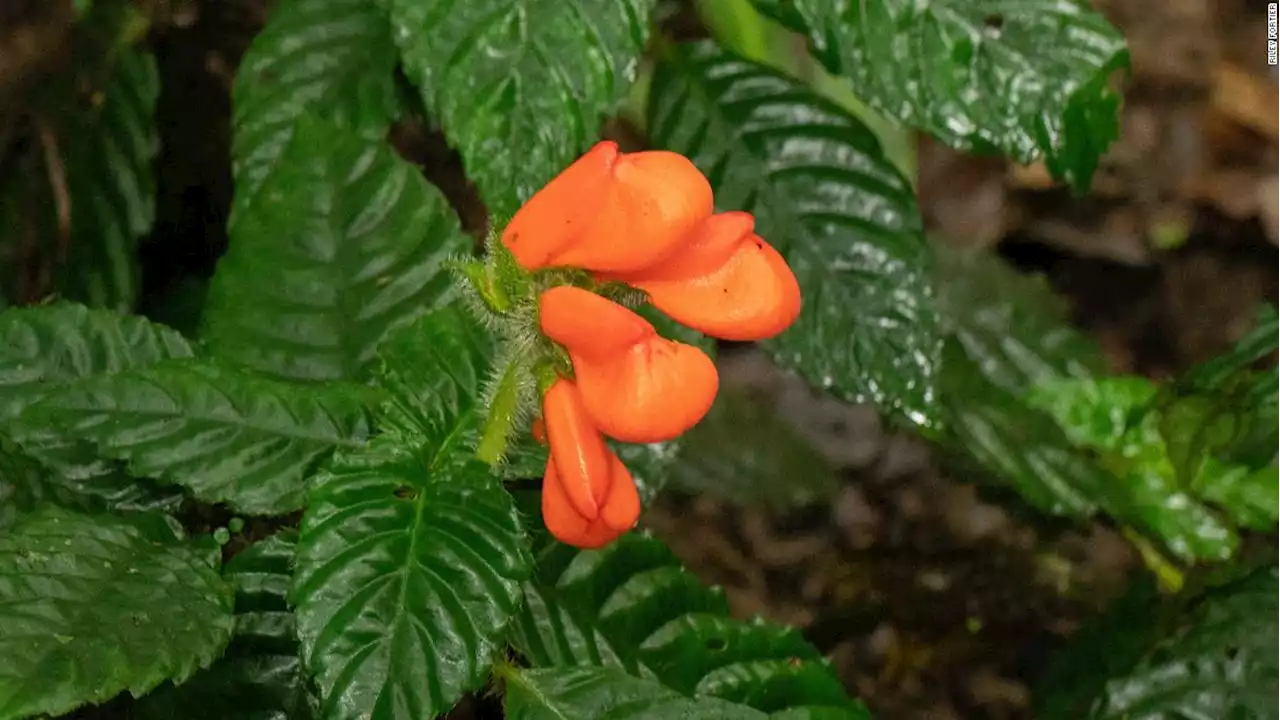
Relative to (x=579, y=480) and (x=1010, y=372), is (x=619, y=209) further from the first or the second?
(x=1010, y=372)

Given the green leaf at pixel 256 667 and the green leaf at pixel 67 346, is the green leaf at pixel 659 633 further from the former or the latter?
the green leaf at pixel 67 346

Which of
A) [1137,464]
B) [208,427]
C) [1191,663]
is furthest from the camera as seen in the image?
[1137,464]

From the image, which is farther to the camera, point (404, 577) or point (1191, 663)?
point (1191, 663)

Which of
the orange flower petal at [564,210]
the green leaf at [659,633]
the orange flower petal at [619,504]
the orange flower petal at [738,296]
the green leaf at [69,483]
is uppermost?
the orange flower petal at [564,210]

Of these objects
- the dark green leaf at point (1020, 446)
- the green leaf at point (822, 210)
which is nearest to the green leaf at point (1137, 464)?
the dark green leaf at point (1020, 446)

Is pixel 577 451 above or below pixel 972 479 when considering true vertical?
above

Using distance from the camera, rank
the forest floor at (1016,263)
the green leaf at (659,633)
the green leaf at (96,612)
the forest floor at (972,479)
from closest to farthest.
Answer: the green leaf at (96,612)
the green leaf at (659,633)
the forest floor at (1016,263)
the forest floor at (972,479)

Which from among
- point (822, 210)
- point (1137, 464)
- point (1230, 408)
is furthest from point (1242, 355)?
point (822, 210)

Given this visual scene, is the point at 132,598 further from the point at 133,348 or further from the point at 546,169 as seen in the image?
the point at 546,169
